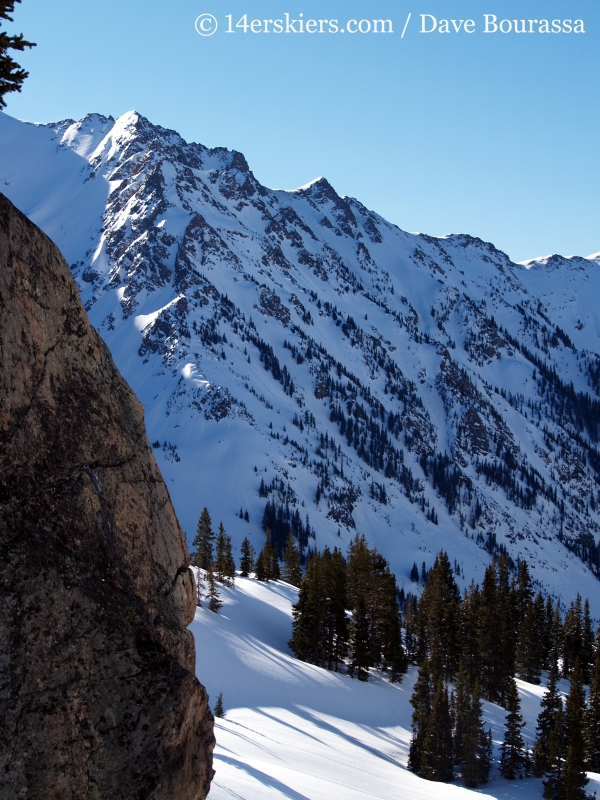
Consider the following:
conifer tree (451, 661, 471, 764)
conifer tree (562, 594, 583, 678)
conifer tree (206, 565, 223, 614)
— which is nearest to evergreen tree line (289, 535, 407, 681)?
conifer tree (206, 565, 223, 614)

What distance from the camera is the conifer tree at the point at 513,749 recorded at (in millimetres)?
49719

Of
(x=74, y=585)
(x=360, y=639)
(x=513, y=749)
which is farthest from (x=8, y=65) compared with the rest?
(x=360, y=639)

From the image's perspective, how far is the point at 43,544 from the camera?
27.7ft

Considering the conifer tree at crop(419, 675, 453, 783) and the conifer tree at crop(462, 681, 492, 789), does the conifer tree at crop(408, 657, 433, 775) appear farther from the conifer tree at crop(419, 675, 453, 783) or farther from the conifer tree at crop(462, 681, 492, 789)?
→ the conifer tree at crop(462, 681, 492, 789)

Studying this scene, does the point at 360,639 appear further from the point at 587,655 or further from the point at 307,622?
the point at 587,655

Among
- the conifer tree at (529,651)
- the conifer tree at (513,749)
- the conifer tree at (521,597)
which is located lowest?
the conifer tree at (513,749)

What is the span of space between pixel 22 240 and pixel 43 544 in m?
4.50

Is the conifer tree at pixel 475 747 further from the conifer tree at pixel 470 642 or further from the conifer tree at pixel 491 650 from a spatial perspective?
the conifer tree at pixel 491 650

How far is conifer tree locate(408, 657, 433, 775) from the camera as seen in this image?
48375mm

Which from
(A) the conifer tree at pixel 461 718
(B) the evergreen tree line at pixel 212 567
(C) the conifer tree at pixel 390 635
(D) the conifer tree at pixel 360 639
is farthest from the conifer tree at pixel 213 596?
(A) the conifer tree at pixel 461 718

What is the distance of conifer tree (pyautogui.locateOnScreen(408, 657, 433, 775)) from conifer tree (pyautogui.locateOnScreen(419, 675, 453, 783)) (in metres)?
0.72

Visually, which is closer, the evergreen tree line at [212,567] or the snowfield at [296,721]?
the snowfield at [296,721]

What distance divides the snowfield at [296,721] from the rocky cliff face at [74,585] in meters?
12.4

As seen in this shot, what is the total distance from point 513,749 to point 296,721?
56.3ft
